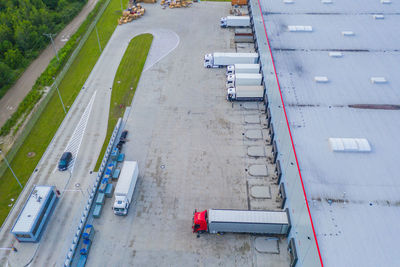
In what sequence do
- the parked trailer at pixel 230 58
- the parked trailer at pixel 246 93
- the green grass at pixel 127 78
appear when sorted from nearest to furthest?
1. the green grass at pixel 127 78
2. the parked trailer at pixel 246 93
3. the parked trailer at pixel 230 58

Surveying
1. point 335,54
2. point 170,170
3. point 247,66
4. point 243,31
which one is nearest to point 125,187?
point 170,170

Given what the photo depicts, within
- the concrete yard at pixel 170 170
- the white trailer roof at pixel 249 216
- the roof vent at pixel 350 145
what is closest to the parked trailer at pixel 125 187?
the concrete yard at pixel 170 170

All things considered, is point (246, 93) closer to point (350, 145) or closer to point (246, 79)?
point (246, 79)

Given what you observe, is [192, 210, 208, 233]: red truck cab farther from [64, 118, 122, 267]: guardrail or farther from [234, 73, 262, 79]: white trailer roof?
[234, 73, 262, 79]: white trailer roof

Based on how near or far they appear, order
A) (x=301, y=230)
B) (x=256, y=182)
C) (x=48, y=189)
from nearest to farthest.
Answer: (x=301, y=230) < (x=48, y=189) < (x=256, y=182)

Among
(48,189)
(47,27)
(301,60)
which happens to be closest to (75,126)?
(48,189)

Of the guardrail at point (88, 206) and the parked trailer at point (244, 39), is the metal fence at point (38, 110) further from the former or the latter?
the parked trailer at point (244, 39)

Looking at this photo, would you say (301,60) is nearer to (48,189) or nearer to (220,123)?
(220,123)
